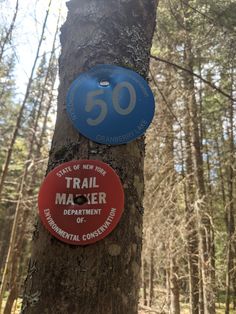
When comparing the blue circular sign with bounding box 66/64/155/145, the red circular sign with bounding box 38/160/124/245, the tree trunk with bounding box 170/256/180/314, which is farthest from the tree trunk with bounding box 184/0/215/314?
the red circular sign with bounding box 38/160/124/245

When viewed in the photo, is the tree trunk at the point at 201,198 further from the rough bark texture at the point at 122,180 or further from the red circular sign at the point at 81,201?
the red circular sign at the point at 81,201

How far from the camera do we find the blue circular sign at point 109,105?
3.72ft

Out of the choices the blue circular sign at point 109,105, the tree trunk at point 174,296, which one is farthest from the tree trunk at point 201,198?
the blue circular sign at point 109,105

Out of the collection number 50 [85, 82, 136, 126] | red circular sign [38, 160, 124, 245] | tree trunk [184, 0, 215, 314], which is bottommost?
red circular sign [38, 160, 124, 245]

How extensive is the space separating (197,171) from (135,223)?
280 inches

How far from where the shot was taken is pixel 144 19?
4.55ft

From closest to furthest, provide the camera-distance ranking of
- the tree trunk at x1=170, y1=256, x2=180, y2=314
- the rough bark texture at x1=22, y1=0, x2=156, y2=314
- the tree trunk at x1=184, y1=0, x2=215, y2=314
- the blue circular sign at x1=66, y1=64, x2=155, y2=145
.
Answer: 1. the rough bark texture at x1=22, y1=0, x2=156, y2=314
2. the blue circular sign at x1=66, y1=64, x2=155, y2=145
3. the tree trunk at x1=184, y1=0, x2=215, y2=314
4. the tree trunk at x1=170, y1=256, x2=180, y2=314

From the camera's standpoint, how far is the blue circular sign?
1135 mm

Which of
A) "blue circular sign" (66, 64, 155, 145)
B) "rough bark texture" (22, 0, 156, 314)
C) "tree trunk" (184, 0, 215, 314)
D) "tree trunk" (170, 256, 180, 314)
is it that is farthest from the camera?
"tree trunk" (170, 256, 180, 314)

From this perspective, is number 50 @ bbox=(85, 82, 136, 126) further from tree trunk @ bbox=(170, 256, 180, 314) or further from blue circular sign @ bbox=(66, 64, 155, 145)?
tree trunk @ bbox=(170, 256, 180, 314)

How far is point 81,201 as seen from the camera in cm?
104

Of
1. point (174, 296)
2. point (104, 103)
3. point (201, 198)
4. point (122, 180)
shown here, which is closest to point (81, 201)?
point (122, 180)

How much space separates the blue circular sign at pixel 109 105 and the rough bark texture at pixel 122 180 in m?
0.03

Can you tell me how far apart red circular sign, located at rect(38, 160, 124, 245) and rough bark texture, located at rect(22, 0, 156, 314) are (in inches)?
1.0
